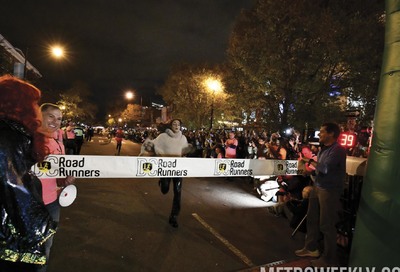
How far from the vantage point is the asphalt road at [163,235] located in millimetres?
3777

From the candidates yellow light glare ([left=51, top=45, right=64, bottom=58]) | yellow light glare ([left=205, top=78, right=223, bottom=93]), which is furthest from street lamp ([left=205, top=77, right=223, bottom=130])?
yellow light glare ([left=51, top=45, right=64, bottom=58])

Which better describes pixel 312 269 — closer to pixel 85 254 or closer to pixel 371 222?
pixel 371 222

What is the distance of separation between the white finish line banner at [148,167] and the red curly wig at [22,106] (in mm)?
1834

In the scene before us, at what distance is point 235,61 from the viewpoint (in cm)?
1522

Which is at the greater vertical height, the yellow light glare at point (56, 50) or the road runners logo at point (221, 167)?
the yellow light glare at point (56, 50)

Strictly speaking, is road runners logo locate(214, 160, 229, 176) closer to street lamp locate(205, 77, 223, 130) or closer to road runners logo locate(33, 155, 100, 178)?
road runners logo locate(33, 155, 100, 178)

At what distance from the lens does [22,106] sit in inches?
64.4

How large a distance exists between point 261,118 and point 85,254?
48.8 feet

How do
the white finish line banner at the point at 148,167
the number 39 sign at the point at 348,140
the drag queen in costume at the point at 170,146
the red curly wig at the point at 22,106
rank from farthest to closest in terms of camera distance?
the number 39 sign at the point at 348,140 → the drag queen in costume at the point at 170,146 → the white finish line banner at the point at 148,167 → the red curly wig at the point at 22,106

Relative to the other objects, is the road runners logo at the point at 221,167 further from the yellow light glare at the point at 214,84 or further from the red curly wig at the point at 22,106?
the yellow light glare at the point at 214,84

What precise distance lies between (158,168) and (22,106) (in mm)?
3022

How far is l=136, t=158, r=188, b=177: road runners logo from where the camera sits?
443cm

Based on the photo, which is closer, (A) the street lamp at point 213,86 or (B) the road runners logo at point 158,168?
(B) the road runners logo at point 158,168

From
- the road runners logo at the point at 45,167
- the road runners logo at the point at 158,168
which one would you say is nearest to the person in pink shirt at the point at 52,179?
the road runners logo at the point at 45,167
